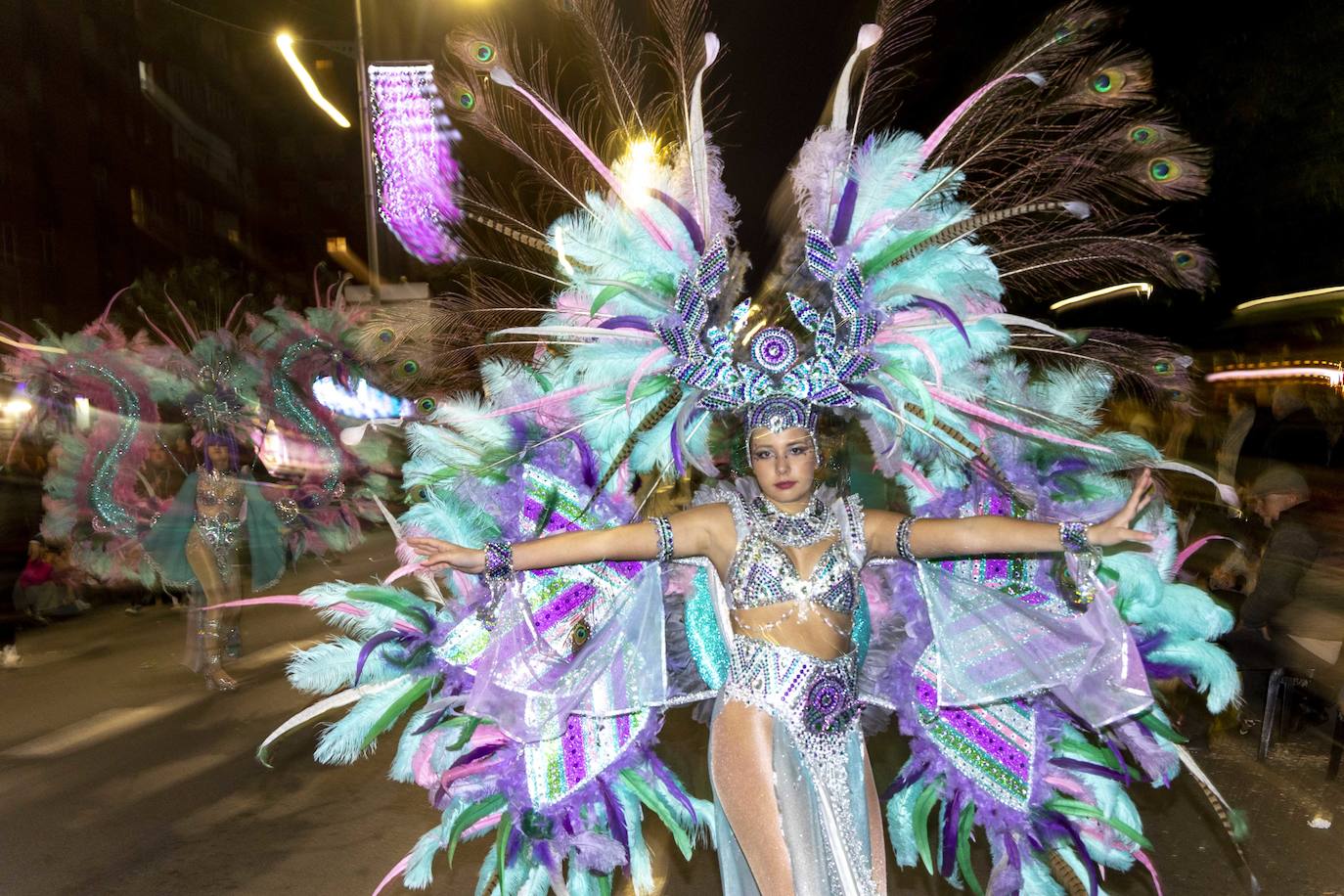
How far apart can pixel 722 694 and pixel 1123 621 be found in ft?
4.45

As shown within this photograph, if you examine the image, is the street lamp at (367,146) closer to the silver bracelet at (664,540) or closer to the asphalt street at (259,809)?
the asphalt street at (259,809)

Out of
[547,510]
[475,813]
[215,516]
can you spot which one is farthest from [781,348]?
[215,516]

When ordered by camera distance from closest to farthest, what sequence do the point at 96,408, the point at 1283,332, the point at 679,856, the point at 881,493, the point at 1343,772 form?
the point at 679,856 < the point at 1343,772 < the point at 881,493 < the point at 1283,332 < the point at 96,408

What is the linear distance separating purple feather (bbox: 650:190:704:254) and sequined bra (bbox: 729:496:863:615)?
88 cm

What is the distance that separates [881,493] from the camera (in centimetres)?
699

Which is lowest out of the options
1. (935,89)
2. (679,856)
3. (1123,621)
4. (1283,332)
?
(679,856)

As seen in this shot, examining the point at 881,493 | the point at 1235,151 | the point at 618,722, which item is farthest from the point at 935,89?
the point at 618,722

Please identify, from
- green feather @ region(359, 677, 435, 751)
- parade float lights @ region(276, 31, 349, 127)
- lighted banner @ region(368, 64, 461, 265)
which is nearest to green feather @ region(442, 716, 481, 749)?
green feather @ region(359, 677, 435, 751)

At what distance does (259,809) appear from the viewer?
5863mm

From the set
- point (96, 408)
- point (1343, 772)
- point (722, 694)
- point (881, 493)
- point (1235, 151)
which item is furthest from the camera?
point (96, 408)

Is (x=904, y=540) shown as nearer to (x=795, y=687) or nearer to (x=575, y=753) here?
(x=795, y=687)

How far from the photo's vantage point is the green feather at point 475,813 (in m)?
3.70

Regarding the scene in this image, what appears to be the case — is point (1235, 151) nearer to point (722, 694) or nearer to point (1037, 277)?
point (1037, 277)

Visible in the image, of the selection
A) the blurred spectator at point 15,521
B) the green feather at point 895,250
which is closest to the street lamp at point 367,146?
the blurred spectator at point 15,521
